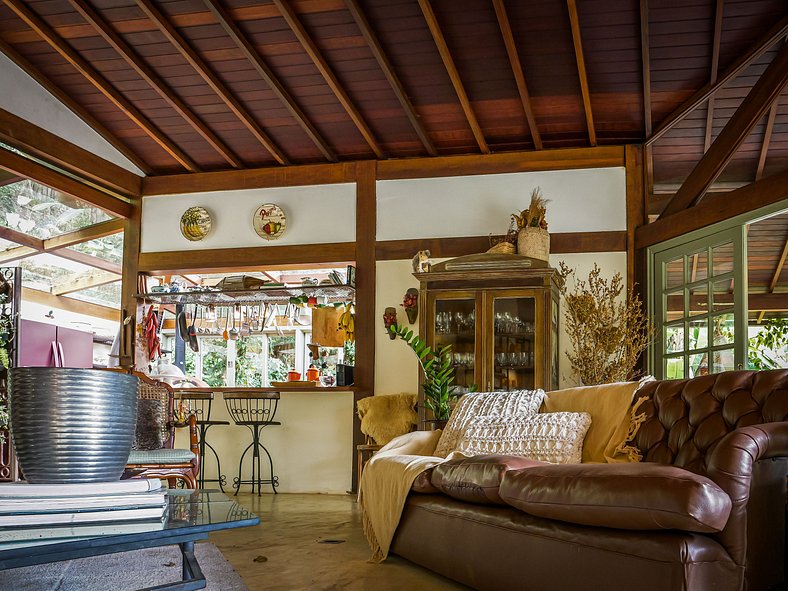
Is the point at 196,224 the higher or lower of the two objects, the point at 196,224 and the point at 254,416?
the higher

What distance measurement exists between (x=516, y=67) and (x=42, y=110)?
155 inches

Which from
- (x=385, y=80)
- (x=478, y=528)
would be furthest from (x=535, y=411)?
(x=385, y=80)

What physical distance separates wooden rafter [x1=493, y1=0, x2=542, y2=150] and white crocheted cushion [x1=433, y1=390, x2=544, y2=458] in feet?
9.29


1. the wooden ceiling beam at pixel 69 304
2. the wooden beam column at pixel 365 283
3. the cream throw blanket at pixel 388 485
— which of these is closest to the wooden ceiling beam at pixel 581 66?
the wooden beam column at pixel 365 283

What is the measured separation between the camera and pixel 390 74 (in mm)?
6363

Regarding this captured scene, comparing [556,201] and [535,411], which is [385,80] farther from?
[535,411]

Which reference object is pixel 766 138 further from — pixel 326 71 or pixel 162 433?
pixel 162 433

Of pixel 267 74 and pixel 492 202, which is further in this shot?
pixel 492 202

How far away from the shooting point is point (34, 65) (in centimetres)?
685

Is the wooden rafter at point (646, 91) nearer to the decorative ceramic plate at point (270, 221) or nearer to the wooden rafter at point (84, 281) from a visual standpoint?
the decorative ceramic plate at point (270, 221)

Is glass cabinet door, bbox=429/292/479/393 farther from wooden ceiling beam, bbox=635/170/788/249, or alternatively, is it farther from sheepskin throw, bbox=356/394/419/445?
wooden ceiling beam, bbox=635/170/788/249

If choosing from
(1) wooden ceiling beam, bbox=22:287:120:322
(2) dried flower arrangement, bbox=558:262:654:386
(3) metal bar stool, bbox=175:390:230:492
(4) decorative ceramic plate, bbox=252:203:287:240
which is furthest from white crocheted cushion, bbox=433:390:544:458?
(1) wooden ceiling beam, bbox=22:287:120:322

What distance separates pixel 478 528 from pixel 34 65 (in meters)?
5.75

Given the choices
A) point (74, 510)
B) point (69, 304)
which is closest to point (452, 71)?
point (74, 510)
